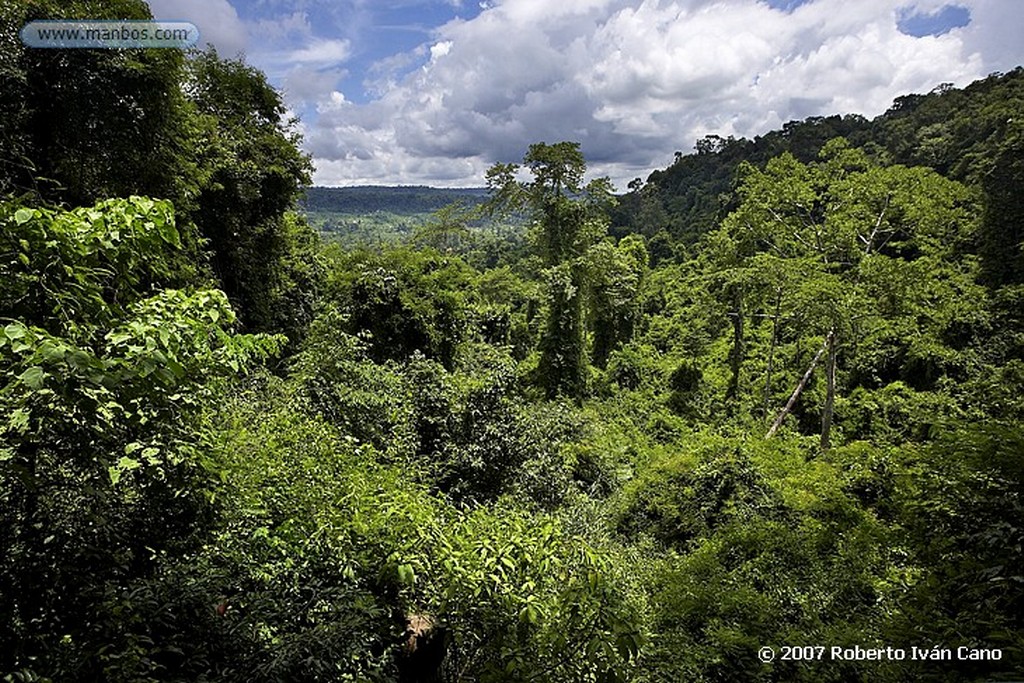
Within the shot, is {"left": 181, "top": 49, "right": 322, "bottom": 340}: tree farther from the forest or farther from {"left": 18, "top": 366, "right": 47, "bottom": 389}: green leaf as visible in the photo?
{"left": 18, "top": 366, "right": 47, "bottom": 389}: green leaf

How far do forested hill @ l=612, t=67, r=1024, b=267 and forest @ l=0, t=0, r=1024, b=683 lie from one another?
17.7 ft

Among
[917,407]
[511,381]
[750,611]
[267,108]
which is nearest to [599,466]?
[511,381]

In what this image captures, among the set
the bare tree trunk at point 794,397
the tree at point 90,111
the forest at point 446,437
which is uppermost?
the tree at point 90,111

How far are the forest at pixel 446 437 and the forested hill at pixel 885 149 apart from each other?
17.7 feet

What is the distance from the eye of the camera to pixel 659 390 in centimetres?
1955

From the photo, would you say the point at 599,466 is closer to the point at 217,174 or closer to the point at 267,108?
the point at 217,174

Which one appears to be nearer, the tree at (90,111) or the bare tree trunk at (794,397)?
the tree at (90,111)

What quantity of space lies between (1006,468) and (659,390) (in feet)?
54.4

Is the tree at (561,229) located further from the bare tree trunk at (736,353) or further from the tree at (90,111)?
the tree at (90,111)

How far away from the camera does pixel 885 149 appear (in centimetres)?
3281

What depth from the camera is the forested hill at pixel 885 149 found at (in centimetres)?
2123

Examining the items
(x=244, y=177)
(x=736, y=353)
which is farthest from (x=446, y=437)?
(x=736, y=353)

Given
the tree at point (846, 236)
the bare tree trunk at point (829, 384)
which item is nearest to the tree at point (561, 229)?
the tree at point (846, 236)

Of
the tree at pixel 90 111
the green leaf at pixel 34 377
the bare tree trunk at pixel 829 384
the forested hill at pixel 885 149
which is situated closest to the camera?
the green leaf at pixel 34 377
